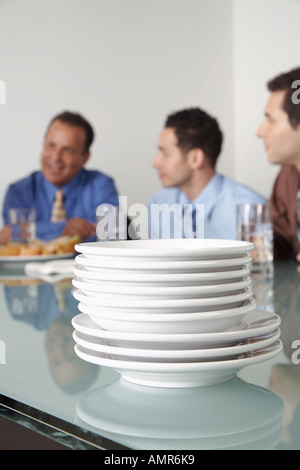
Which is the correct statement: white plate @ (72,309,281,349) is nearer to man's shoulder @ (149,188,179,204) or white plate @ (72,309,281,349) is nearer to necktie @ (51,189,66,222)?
Result: necktie @ (51,189,66,222)

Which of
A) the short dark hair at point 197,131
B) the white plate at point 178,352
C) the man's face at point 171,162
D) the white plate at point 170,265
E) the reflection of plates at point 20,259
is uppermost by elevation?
the short dark hair at point 197,131

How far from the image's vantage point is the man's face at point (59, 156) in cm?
331

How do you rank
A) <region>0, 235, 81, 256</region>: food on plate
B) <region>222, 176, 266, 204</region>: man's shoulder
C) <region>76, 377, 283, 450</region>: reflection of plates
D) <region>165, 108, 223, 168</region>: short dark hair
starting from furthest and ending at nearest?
1. <region>165, 108, 223, 168</region>: short dark hair
2. <region>222, 176, 266, 204</region>: man's shoulder
3. <region>0, 235, 81, 256</region>: food on plate
4. <region>76, 377, 283, 450</region>: reflection of plates

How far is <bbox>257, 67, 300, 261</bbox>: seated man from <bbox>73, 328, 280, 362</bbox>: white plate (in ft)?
7.21

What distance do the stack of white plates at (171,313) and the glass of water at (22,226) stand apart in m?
1.82

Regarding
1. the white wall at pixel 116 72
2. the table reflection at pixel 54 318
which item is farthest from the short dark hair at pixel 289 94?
the table reflection at pixel 54 318

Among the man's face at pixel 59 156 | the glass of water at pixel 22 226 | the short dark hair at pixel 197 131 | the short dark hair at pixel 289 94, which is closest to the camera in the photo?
the glass of water at pixel 22 226

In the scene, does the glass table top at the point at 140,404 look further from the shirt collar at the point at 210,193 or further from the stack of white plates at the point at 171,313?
the shirt collar at the point at 210,193

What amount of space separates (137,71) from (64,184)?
33.5 inches

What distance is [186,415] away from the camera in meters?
0.44

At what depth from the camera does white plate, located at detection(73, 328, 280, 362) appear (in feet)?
1.53

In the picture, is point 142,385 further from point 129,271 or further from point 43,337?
point 43,337

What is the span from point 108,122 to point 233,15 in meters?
1.15

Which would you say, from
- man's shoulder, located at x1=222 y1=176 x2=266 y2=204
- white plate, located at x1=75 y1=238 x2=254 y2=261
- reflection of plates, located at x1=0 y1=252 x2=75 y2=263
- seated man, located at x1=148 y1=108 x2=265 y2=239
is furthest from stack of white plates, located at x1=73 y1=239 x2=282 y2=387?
seated man, located at x1=148 y1=108 x2=265 y2=239
